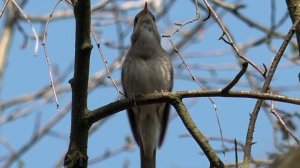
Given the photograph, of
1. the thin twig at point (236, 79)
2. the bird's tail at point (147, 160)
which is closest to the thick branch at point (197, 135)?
the thin twig at point (236, 79)

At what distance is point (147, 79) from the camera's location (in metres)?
4.26

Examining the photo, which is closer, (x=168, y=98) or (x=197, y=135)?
(x=197, y=135)

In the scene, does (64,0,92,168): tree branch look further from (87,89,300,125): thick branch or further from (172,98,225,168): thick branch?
(172,98,225,168): thick branch

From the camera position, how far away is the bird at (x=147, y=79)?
14.1 ft

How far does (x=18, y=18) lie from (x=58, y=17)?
143 centimetres

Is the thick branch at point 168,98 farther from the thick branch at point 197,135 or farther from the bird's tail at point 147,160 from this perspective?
the bird's tail at point 147,160

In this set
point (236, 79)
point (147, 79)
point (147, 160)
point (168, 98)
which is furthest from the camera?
point (147, 160)

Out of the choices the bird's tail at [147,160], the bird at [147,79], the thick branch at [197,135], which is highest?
the bird at [147,79]

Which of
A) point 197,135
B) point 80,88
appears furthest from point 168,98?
point 80,88

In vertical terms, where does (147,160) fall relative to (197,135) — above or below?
above

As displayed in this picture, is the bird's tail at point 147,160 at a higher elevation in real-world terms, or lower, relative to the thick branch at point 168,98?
higher

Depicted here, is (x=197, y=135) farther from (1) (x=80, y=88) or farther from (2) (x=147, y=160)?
(2) (x=147, y=160)

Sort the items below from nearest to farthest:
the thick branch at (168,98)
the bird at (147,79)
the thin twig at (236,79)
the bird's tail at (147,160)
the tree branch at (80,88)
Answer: the thin twig at (236,79) < the thick branch at (168,98) < the tree branch at (80,88) < the bird at (147,79) < the bird's tail at (147,160)

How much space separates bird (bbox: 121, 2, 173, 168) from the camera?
169 inches
